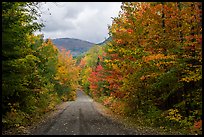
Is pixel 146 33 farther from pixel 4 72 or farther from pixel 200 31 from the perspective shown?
pixel 4 72

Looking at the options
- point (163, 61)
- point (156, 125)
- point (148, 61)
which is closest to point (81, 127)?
point (156, 125)

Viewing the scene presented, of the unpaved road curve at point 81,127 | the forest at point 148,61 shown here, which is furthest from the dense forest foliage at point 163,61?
the unpaved road curve at point 81,127

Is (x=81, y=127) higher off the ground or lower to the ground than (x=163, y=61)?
lower

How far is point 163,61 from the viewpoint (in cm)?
1809

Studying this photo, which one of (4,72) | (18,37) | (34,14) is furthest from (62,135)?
(34,14)

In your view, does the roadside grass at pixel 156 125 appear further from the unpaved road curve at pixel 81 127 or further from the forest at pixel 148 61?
the unpaved road curve at pixel 81 127

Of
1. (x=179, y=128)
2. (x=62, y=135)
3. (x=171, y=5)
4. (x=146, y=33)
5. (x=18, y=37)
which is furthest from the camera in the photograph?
(x=146, y=33)

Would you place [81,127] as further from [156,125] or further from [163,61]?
[163,61]

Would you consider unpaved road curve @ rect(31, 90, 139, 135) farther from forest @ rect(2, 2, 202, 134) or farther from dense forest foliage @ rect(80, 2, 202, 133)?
dense forest foliage @ rect(80, 2, 202, 133)

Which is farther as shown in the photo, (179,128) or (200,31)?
(179,128)

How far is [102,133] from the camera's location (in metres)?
15.7

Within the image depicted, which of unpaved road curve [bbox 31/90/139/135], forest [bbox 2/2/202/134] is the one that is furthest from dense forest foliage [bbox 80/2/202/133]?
unpaved road curve [bbox 31/90/139/135]

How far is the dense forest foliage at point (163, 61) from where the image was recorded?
1719cm

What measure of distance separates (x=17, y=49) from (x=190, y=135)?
10081 mm
